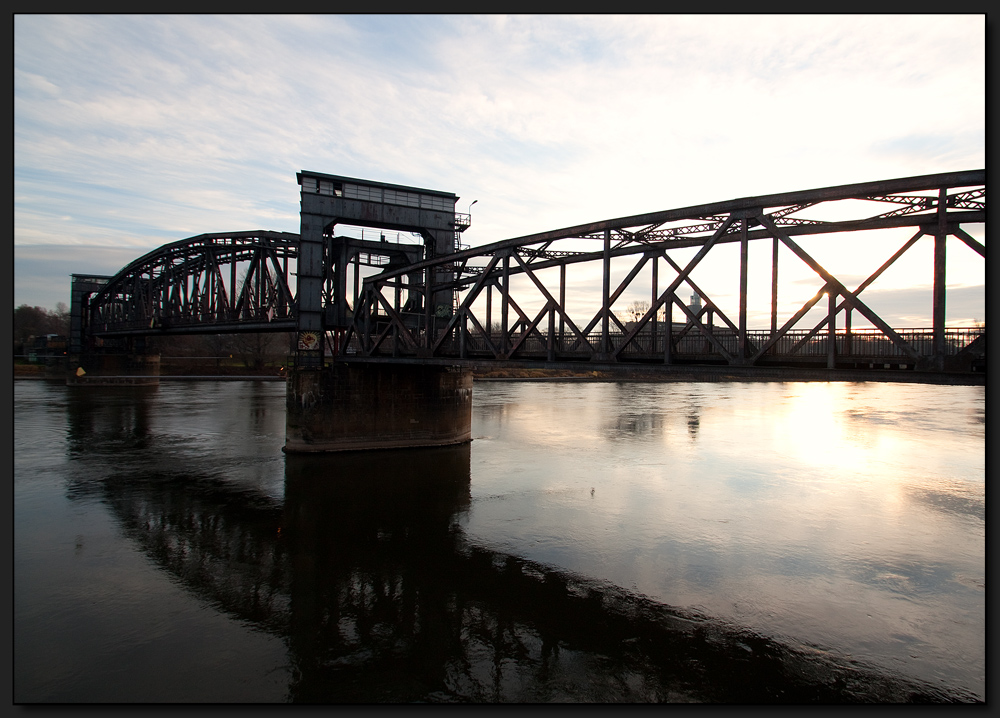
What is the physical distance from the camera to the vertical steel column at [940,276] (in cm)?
1191

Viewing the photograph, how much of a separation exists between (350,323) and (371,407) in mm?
5655

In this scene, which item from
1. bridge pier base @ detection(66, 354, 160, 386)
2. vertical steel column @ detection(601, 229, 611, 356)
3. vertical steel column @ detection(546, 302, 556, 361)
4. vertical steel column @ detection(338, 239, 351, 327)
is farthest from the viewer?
bridge pier base @ detection(66, 354, 160, 386)

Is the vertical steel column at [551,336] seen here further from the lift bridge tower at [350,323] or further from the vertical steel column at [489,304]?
the lift bridge tower at [350,323]

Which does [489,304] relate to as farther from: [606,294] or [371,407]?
[371,407]

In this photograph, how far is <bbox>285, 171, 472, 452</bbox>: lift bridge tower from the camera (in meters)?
31.4

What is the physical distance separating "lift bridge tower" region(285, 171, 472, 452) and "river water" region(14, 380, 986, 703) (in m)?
1.70

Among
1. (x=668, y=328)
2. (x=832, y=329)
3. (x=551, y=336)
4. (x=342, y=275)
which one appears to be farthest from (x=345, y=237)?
(x=832, y=329)

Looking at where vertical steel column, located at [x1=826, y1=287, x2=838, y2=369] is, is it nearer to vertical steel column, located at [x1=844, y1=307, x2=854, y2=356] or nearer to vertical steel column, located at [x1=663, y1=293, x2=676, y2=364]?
vertical steel column, located at [x1=844, y1=307, x2=854, y2=356]

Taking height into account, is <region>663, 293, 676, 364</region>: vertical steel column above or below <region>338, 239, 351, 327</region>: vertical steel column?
below

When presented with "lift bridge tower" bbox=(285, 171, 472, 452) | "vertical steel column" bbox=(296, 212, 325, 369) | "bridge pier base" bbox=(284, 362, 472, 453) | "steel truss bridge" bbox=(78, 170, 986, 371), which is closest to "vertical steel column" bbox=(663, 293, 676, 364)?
"steel truss bridge" bbox=(78, 170, 986, 371)

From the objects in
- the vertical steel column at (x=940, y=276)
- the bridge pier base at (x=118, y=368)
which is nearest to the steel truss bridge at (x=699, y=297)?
the vertical steel column at (x=940, y=276)

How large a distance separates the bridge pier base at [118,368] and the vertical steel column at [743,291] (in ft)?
281

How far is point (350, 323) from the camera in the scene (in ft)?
112

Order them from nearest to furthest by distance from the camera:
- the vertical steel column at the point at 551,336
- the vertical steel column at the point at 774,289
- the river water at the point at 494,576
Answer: the river water at the point at 494,576 < the vertical steel column at the point at 774,289 < the vertical steel column at the point at 551,336
